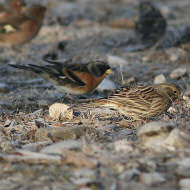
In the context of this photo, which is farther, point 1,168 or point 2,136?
point 2,136

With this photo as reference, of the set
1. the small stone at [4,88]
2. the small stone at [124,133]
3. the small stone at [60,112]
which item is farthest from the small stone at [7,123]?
the small stone at [4,88]

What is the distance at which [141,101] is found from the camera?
5363 millimetres

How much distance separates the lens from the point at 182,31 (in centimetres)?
987

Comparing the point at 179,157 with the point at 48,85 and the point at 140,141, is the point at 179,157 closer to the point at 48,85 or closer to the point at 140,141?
the point at 140,141

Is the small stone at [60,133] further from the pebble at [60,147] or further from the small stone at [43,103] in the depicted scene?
the small stone at [43,103]

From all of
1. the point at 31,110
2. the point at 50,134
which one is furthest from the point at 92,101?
the point at 50,134

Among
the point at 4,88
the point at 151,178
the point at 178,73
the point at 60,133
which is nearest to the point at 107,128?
the point at 60,133

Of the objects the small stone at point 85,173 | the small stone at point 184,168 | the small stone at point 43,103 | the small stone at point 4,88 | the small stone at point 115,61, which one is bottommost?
the small stone at point 43,103

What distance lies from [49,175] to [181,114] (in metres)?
2.59

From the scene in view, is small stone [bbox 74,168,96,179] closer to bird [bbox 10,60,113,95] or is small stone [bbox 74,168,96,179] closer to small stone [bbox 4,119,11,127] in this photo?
small stone [bbox 4,119,11,127]

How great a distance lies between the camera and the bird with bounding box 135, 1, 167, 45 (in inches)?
393

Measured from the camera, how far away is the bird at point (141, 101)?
17.3 feet

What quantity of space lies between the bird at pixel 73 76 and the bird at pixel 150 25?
13.2ft

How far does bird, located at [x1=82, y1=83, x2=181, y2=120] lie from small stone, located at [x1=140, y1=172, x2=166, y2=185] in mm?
2276
